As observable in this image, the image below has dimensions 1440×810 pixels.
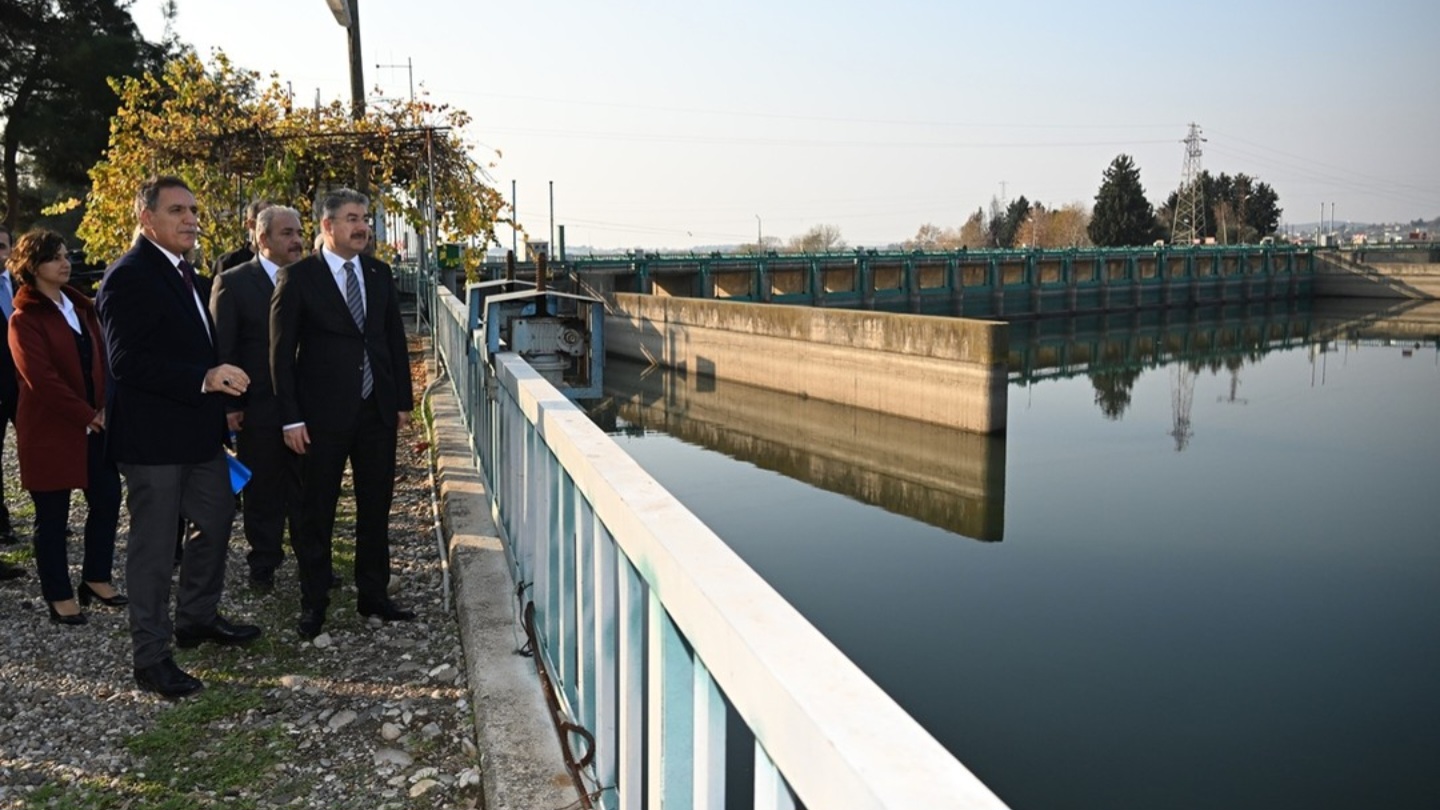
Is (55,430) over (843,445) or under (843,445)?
over

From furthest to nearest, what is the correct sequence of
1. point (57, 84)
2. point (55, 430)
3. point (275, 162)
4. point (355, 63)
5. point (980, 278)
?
point (980, 278) < point (57, 84) < point (355, 63) < point (275, 162) < point (55, 430)

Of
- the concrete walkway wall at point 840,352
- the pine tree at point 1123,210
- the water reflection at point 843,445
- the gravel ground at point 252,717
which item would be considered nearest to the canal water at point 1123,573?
the water reflection at point 843,445

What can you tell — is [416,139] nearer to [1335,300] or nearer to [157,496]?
[157,496]

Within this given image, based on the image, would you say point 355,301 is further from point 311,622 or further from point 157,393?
point 311,622

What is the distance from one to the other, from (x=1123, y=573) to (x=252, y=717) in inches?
342

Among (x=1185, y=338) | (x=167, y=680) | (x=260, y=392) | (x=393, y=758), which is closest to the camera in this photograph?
(x=393, y=758)

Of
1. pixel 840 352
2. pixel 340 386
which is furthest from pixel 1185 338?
pixel 340 386

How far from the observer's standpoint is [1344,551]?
11406 mm

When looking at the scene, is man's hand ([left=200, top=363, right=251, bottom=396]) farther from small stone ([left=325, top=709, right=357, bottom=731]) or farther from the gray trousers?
small stone ([left=325, top=709, right=357, bottom=731])

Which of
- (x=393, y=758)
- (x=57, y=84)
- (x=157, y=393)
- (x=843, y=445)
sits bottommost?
(x=843, y=445)

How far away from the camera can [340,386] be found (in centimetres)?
412

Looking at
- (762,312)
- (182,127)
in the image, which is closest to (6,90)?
(762,312)

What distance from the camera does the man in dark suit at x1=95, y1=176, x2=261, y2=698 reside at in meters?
3.60

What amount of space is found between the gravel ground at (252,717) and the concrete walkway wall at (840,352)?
14988 millimetres
